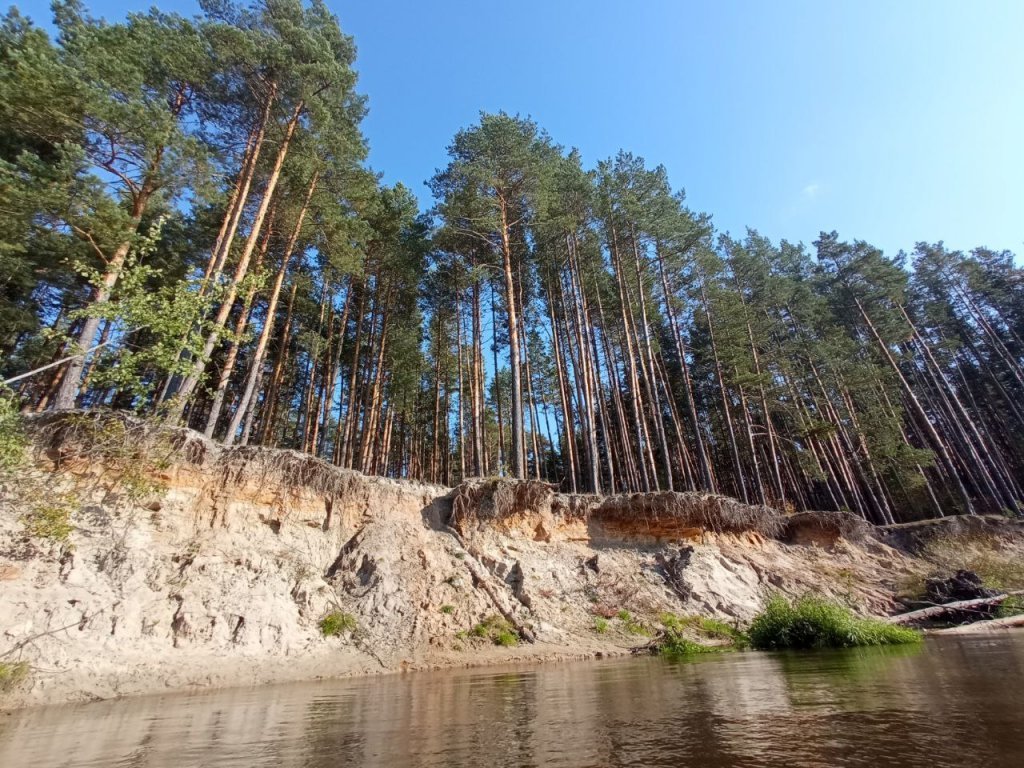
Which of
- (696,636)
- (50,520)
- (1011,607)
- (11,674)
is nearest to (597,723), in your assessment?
(11,674)

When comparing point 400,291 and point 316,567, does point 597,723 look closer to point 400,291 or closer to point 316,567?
point 316,567

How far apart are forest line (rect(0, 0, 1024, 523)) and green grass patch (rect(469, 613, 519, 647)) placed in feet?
17.7

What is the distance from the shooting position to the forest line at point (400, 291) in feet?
44.3

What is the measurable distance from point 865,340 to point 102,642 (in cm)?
4273

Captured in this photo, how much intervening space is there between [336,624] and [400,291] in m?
18.6

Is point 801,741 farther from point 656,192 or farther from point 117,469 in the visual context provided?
point 656,192

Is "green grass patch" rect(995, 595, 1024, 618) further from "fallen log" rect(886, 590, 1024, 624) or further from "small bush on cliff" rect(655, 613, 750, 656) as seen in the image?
"small bush on cliff" rect(655, 613, 750, 656)

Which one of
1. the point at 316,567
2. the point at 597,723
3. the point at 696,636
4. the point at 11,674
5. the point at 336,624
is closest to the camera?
the point at 597,723

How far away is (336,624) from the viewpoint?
1188 centimetres

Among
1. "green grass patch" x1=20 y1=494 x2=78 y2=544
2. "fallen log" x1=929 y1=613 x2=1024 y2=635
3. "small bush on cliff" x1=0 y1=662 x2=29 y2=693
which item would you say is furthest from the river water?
"fallen log" x1=929 y1=613 x2=1024 y2=635

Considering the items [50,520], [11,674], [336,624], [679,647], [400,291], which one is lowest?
A: [679,647]

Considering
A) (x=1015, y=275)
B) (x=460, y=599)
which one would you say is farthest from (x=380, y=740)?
(x=1015, y=275)

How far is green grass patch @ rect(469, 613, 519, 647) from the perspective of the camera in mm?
12914

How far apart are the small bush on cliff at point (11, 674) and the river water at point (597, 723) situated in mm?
670
